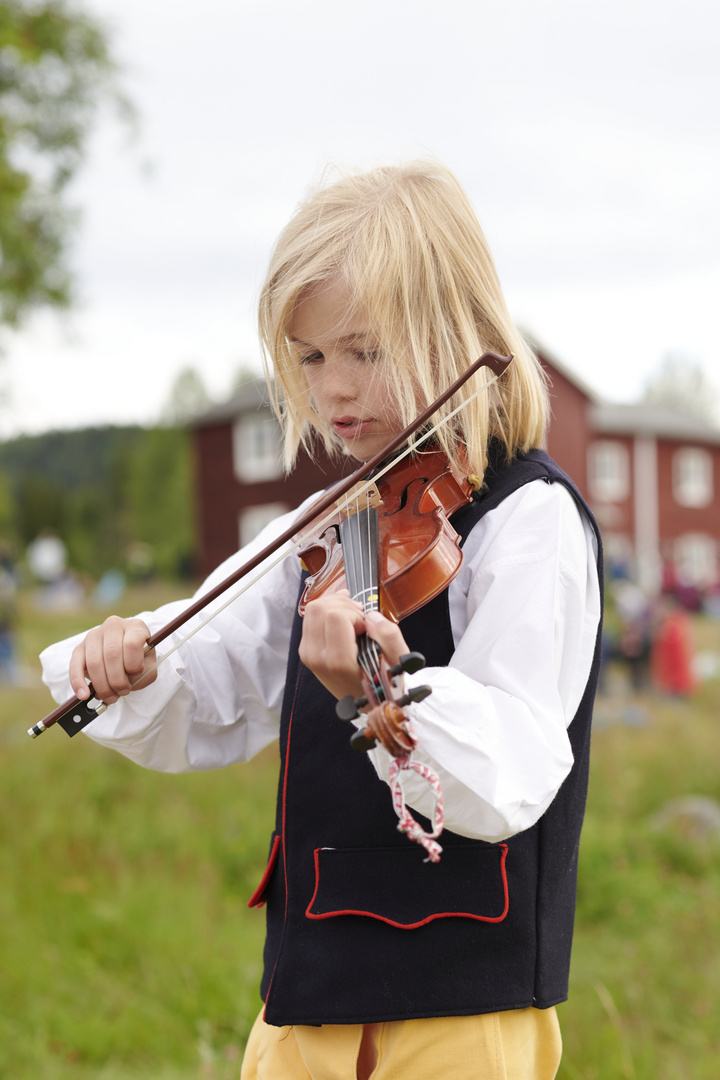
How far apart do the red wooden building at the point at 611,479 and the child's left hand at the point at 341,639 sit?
1725cm

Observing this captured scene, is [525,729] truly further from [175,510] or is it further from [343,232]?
[175,510]

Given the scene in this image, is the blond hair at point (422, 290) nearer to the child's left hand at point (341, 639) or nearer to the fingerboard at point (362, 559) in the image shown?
the fingerboard at point (362, 559)

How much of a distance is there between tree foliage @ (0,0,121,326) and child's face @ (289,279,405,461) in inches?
203

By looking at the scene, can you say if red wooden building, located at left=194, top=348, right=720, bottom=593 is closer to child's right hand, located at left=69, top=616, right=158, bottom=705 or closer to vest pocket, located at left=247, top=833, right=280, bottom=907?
vest pocket, located at left=247, top=833, right=280, bottom=907

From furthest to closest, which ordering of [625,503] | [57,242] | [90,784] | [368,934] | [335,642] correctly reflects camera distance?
1. [625,503]
2. [57,242]
3. [90,784]
4. [368,934]
5. [335,642]

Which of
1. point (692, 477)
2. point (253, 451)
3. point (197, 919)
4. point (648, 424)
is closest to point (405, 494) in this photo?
point (197, 919)

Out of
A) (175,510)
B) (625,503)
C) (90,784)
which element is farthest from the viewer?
(175,510)

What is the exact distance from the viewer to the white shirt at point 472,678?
108cm

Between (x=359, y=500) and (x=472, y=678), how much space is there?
38cm

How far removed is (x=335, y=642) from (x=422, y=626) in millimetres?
338

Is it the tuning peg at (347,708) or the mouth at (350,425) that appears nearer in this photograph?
the tuning peg at (347,708)

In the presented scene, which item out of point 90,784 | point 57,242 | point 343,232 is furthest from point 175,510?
point 343,232

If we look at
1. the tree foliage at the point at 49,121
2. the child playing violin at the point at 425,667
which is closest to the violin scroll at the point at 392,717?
the child playing violin at the point at 425,667

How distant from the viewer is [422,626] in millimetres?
1391
